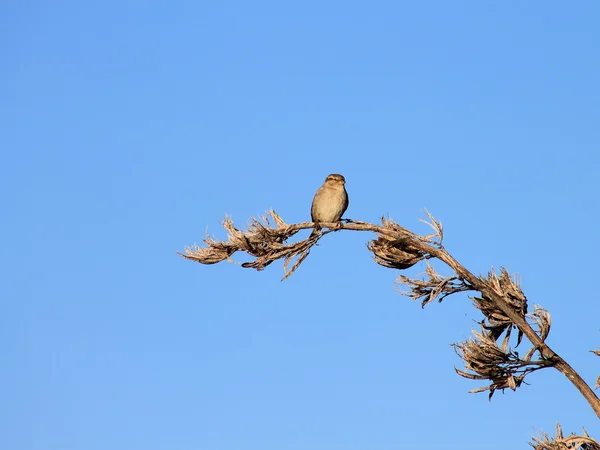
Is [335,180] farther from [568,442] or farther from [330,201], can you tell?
[568,442]

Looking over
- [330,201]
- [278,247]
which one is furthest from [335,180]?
[278,247]

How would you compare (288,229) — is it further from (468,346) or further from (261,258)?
(468,346)

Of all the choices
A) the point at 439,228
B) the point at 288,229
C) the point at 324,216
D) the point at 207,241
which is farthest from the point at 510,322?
the point at 324,216

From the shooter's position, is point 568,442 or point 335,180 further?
point 335,180

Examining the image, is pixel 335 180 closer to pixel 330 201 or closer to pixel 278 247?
pixel 330 201

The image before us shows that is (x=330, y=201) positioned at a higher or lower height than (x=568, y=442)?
higher

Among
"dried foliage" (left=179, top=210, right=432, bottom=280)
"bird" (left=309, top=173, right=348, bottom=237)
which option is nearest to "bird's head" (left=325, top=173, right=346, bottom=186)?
"bird" (left=309, top=173, right=348, bottom=237)

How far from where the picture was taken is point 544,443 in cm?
1212

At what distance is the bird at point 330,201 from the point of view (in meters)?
16.9

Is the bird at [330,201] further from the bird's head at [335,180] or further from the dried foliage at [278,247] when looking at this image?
the dried foliage at [278,247]

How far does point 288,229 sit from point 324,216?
3795 mm

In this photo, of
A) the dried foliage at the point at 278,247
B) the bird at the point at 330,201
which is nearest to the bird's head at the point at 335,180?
the bird at the point at 330,201

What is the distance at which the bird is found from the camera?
55.4ft

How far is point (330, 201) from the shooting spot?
16.9 metres
